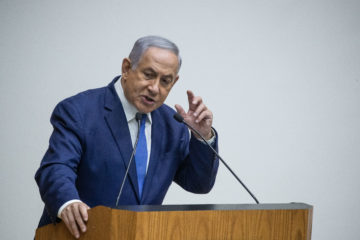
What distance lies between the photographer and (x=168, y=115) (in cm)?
223

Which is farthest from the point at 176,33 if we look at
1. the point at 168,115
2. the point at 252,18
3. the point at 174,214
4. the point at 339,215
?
the point at 174,214

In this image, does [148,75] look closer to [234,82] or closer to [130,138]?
[130,138]

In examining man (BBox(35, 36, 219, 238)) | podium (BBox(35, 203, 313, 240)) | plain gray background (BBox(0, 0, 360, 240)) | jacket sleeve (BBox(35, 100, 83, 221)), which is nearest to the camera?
podium (BBox(35, 203, 313, 240))

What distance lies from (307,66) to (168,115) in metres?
1.79

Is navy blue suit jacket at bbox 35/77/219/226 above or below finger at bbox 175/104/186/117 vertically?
below

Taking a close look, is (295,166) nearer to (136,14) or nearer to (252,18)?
(252,18)

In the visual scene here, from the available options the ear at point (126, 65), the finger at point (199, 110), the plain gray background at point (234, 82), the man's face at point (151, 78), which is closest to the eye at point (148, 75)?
the man's face at point (151, 78)

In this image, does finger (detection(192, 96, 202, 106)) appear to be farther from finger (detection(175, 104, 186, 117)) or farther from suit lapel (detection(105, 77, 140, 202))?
suit lapel (detection(105, 77, 140, 202))

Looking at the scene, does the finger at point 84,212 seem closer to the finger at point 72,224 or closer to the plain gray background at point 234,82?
the finger at point 72,224

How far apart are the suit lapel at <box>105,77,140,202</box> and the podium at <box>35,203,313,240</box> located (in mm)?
402

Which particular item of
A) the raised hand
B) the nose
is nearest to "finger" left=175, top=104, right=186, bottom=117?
the raised hand

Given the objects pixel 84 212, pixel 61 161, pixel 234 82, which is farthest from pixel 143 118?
pixel 234 82

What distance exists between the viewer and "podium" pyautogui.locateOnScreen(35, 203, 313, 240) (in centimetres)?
122

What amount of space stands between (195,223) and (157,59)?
82 centimetres
